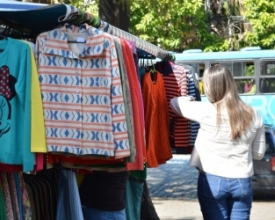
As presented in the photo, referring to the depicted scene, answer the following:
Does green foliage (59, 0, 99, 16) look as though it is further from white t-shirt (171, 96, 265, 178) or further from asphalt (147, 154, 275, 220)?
white t-shirt (171, 96, 265, 178)

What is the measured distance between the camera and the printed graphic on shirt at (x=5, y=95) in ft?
14.9

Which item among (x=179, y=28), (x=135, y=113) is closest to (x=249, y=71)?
(x=179, y=28)

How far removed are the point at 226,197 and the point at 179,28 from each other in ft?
62.5

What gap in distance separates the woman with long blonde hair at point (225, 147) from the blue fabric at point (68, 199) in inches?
46.0

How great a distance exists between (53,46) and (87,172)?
3.73 feet

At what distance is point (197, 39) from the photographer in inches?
1084

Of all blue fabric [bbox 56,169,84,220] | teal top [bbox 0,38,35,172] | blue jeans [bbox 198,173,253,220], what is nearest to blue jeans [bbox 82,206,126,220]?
blue fabric [bbox 56,169,84,220]

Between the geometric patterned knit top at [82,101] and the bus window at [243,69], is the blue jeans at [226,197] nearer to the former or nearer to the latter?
the geometric patterned knit top at [82,101]

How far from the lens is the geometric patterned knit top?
15.5 feet

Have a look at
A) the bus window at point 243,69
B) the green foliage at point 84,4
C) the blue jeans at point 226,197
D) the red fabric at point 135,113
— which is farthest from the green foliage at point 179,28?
the red fabric at point 135,113

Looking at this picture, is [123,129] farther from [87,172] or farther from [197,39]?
[197,39]

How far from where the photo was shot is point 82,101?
4762mm

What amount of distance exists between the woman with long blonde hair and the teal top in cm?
181

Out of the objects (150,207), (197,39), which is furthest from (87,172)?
(197,39)
